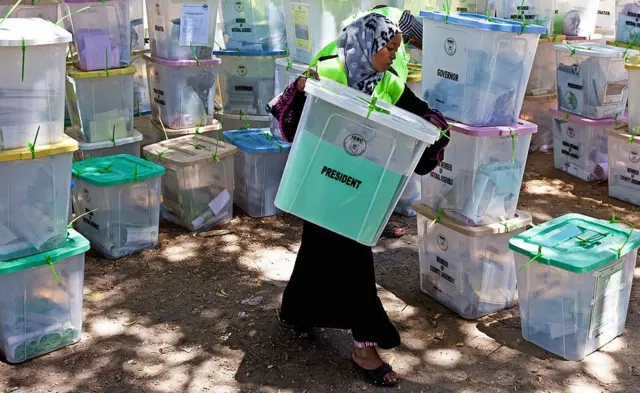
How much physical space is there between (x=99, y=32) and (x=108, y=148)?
0.78 meters

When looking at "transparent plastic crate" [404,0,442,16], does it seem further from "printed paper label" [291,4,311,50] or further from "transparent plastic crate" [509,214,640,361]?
"transparent plastic crate" [509,214,640,361]

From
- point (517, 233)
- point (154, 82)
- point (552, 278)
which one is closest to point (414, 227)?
point (517, 233)

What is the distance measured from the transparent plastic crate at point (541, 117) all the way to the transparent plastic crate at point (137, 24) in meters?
3.18

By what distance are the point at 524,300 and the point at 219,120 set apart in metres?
3.20

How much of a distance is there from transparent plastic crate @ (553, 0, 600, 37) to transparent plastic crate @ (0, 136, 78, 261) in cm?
451

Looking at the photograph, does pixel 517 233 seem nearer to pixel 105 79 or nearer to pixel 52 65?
pixel 52 65

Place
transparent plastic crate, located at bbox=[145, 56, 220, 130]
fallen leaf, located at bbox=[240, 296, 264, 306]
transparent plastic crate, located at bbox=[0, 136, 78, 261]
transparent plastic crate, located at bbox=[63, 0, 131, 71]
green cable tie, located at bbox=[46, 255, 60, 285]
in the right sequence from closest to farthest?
transparent plastic crate, located at bbox=[0, 136, 78, 261] → green cable tie, located at bbox=[46, 255, 60, 285] → fallen leaf, located at bbox=[240, 296, 264, 306] → transparent plastic crate, located at bbox=[63, 0, 131, 71] → transparent plastic crate, located at bbox=[145, 56, 220, 130]

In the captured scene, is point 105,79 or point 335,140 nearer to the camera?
point 335,140

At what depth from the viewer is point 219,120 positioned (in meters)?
5.99

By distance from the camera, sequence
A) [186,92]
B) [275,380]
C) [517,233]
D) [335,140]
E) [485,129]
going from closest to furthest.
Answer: [335,140] → [275,380] → [485,129] → [517,233] → [186,92]

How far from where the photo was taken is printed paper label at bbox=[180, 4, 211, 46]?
512cm

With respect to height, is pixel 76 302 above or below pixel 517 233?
below

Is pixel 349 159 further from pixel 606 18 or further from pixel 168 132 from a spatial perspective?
pixel 606 18

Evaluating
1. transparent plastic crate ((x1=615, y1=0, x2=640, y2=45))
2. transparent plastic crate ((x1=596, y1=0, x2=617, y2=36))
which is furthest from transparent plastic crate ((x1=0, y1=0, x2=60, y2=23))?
transparent plastic crate ((x1=596, y1=0, x2=617, y2=36))
